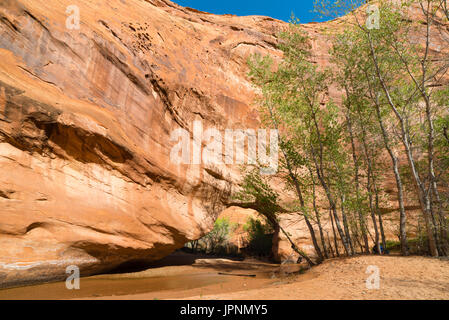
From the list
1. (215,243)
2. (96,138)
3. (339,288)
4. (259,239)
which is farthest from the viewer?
(215,243)

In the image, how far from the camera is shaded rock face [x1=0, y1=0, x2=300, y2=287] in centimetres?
785

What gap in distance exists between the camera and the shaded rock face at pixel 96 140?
7.85 m

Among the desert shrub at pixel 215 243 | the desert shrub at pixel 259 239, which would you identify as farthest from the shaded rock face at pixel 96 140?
the desert shrub at pixel 215 243

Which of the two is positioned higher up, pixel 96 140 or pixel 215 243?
pixel 96 140

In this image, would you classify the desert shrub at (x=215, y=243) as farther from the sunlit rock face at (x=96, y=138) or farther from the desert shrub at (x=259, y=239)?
the sunlit rock face at (x=96, y=138)

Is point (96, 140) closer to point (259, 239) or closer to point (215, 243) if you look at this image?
point (215, 243)

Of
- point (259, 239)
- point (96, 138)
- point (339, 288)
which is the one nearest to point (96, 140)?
point (96, 138)

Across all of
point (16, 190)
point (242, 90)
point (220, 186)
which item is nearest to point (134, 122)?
point (16, 190)

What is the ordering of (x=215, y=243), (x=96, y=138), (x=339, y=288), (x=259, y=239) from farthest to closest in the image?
(x=215, y=243) → (x=259, y=239) → (x=96, y=138) → (x=339, y=288)

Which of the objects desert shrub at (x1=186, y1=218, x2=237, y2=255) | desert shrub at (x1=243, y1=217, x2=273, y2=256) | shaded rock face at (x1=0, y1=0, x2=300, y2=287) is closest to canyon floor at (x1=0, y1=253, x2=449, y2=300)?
shaded rock face at (x1=0, y1=0, x2=300, y2=287)

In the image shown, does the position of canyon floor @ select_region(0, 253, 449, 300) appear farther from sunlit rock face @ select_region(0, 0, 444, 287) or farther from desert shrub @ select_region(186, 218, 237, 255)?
desert shrub @ select_region(186, 218, 237, 255)

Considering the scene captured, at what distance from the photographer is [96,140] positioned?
1009 cm

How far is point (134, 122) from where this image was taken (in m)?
12.9
